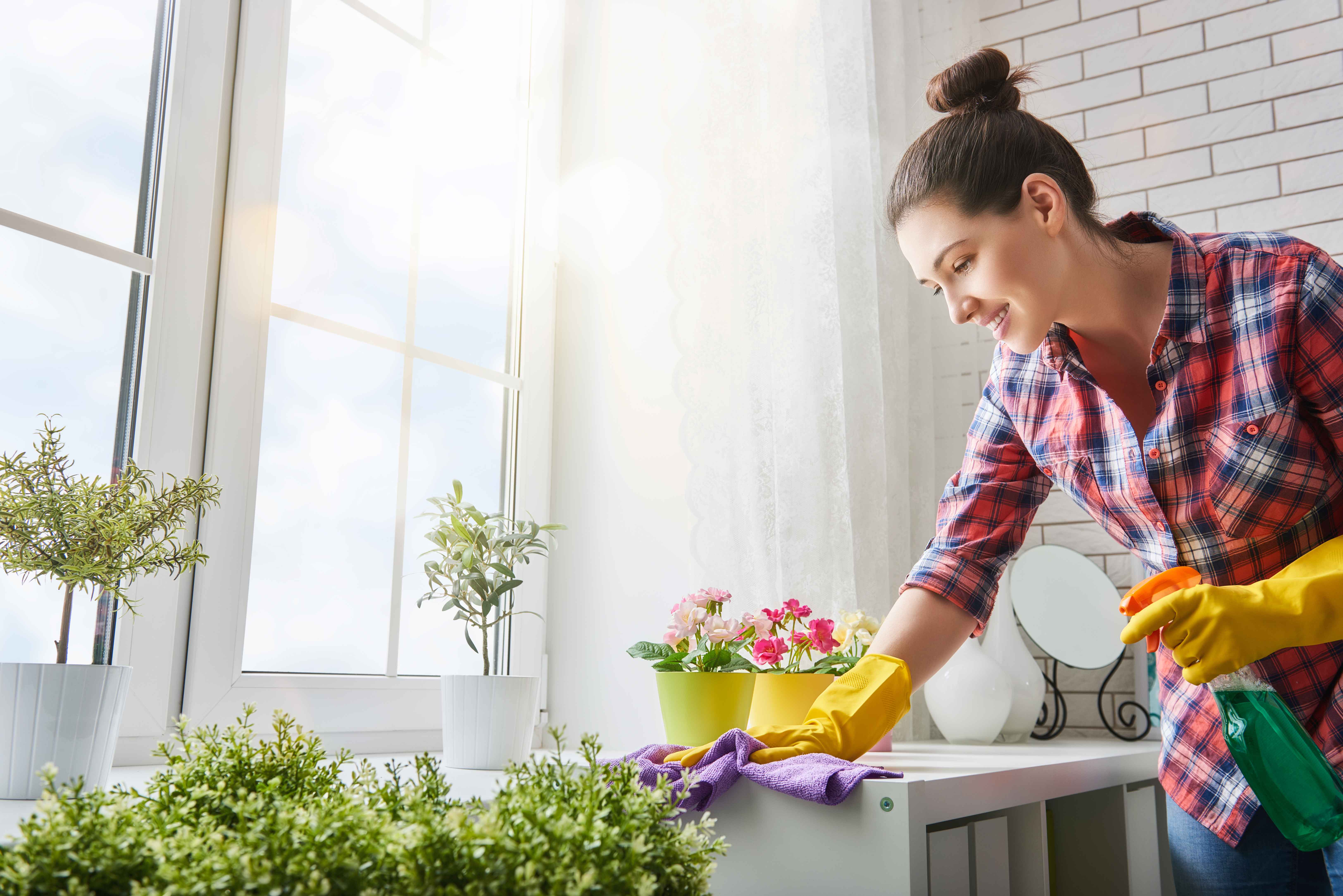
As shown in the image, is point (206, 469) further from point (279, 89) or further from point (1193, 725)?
point (1193, 725)

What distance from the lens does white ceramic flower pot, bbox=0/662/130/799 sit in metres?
0.85

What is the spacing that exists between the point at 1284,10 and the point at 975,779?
5.73ft

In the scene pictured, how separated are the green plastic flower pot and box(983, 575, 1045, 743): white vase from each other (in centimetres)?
69

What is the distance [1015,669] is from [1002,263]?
0.95 meters

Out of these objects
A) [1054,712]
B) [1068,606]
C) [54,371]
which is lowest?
[1054,712]

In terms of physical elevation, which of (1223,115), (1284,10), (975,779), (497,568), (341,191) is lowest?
(975,779)

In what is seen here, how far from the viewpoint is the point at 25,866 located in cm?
50

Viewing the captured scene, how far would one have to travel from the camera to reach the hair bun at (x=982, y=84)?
1214mm

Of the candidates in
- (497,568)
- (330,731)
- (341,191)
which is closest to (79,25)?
(341,191)

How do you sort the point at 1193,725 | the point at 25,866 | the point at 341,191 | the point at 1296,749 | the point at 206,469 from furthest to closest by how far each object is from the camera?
the point at 341,191, the point at 206,469, the point at 1193,725, the point at 1296,749, the point at 25,866

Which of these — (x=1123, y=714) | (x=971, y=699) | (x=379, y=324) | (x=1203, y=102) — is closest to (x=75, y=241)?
(x=379, y=324)

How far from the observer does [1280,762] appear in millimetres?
962

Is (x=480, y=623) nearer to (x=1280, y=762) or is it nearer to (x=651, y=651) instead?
(x=651, y=651)

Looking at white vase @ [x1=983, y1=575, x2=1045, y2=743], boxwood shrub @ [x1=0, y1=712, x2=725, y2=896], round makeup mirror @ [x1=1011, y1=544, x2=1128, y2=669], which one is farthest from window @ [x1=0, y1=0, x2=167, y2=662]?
round makeup mirror @ [x1=1011, y1=544, x2=1128, y2=669]
